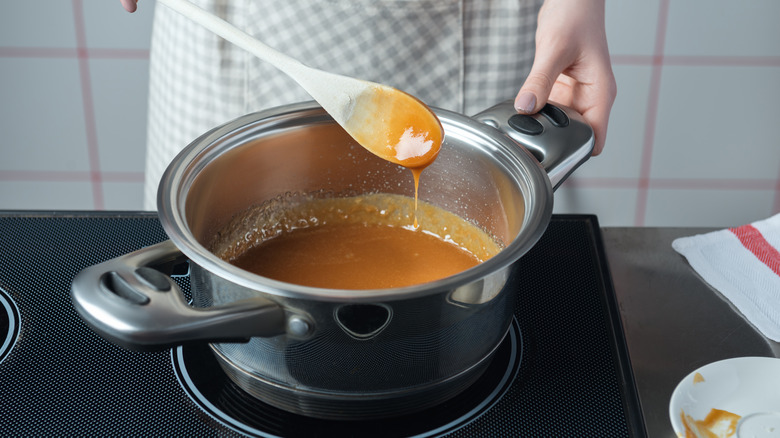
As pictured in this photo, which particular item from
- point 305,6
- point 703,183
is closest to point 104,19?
point 305,6

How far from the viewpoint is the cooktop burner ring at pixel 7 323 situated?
0.63 metres

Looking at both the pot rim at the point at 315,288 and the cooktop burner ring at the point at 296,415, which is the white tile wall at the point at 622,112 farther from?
the cooktop burner ring at the point at 296,415

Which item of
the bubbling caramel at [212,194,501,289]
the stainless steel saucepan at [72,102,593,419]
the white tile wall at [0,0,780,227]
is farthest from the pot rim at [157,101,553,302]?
the white tile wall at [0,0,780,227]

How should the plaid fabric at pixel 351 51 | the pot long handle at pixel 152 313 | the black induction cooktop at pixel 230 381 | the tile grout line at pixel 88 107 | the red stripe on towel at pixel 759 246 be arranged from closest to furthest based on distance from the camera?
the pot long handle at pixel 152 313
the black induction cooktop at pixel 230 381
the red stripe on towel at pixel 759 246
the plaid fabric at pixel 351 51
the tile grout line at pixel 88 107

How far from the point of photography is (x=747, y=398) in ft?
2.06

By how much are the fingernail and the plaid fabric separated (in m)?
0.32

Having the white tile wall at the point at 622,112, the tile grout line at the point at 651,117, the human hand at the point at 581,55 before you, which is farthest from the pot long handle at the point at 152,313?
the tile grout line at the point at 651,117

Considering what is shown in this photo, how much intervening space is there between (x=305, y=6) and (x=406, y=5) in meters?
0.13

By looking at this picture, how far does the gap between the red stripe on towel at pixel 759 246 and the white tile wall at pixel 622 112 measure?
2.62ft

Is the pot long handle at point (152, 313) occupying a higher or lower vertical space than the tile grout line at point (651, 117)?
higher

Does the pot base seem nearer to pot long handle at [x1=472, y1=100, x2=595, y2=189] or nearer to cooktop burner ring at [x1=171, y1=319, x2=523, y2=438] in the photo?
cooktop burner ring at [x1=171, y1=319, x2=523, y2=438]

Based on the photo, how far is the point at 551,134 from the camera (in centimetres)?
71

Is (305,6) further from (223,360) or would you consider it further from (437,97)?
(223,360)

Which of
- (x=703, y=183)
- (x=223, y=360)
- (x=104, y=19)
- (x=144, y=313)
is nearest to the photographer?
(x=144, y=313)
